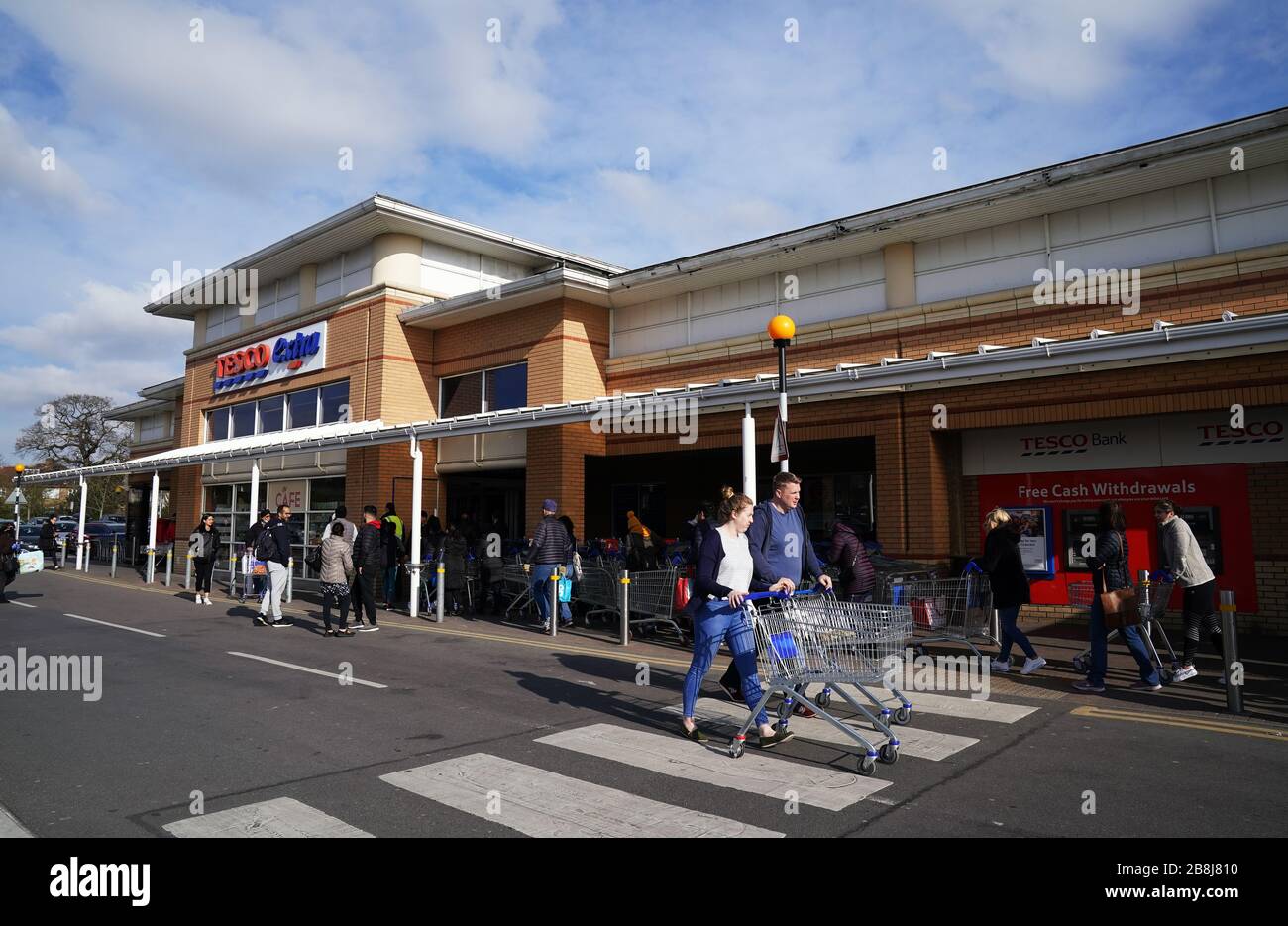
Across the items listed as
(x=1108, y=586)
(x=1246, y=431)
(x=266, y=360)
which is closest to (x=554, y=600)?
(x=1108, y=586)

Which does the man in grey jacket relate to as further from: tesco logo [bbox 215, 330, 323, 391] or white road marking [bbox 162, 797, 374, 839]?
tesco logo [bbox 215, 330, 323, 391]

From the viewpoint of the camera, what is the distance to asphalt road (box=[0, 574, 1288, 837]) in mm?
4699

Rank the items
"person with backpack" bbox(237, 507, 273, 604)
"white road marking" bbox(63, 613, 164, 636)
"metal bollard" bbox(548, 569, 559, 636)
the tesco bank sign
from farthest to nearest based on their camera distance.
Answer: the tesco bank sign < "person with backpack" bbox(237, 507, 273, 604) < "white road marking" bbox(63, 613, 164, 636) < "metal bollard" bbox(548, 569, 559, 636)

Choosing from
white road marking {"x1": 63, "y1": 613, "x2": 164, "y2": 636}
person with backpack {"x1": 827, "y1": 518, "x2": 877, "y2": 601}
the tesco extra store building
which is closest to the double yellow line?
person with backpack {"x1": 827, "y1": 518, "x2": 877, "y2": 601}

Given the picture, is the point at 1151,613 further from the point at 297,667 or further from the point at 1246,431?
the point at 297,667

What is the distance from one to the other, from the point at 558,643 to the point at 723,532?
19.5 ft

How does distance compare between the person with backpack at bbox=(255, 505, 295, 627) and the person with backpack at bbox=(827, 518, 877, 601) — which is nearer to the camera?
the person with backpack at bbox=(827, 518, 877, 601)

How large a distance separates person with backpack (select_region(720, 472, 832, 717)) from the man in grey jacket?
405 cm

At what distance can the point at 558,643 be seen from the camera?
11727 mm

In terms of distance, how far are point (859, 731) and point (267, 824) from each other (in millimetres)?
4362

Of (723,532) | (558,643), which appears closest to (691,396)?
(558,643)

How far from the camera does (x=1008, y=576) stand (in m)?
8.73

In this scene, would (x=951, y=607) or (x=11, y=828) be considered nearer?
(x=11, y=828)
